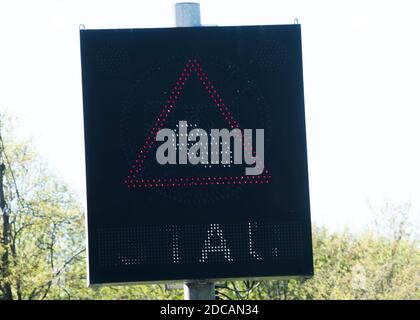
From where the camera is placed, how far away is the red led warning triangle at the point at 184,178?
830cm

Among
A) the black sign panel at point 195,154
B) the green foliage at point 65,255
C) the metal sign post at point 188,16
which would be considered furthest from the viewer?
the green foliage at point 65,255

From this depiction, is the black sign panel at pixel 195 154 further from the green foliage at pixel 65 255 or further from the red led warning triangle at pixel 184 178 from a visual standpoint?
the green foliage at pixel 65 255

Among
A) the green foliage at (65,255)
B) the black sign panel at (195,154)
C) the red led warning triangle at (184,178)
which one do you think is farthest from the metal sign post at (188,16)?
the green foliage at (65,255)

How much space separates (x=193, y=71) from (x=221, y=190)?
2.59 ft

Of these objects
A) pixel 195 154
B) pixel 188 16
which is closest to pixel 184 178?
pixel 195 154

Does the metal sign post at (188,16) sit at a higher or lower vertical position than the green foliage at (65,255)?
higher

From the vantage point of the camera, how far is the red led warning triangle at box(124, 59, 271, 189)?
27.2ft

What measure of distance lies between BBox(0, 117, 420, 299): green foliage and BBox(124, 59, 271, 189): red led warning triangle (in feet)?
82.6

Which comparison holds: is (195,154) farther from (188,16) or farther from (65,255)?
(65,255)

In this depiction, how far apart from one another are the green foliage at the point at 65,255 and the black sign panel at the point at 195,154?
25118 mm

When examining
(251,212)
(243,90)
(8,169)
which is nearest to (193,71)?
(243,90)

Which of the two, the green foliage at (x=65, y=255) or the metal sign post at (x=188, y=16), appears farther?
the green foliage at (x=65, y=255)

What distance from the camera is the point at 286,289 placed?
39.8 metres

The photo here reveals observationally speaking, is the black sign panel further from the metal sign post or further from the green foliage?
the green foliage
